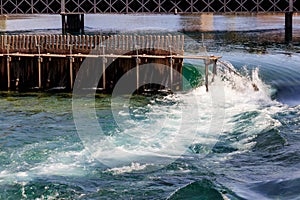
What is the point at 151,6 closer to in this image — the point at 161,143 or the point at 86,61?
the point at 86,61

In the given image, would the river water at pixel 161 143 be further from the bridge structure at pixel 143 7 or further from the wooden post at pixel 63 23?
the wooden post at pixel 63 23

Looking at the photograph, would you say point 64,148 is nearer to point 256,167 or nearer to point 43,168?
point 43,168

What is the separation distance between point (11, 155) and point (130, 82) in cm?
1401

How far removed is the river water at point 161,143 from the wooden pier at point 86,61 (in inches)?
58.6

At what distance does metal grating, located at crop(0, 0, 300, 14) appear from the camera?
87.3 m

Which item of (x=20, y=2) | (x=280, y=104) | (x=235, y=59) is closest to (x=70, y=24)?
(x=20, y=2)

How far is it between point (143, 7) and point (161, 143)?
64.6 m

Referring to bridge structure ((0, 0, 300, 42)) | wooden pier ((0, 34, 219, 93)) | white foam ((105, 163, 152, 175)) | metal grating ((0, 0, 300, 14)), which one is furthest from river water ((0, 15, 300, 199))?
metal grating ((0, 0, 300, 14))

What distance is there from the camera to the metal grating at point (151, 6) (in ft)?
286

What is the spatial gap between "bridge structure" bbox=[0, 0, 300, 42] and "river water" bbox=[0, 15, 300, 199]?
45.1 meters

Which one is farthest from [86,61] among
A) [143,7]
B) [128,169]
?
[143,7]

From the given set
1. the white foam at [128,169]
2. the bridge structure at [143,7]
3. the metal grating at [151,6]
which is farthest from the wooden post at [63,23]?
the white foam at [128,169]

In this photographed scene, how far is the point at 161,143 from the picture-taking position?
26875 millimetres

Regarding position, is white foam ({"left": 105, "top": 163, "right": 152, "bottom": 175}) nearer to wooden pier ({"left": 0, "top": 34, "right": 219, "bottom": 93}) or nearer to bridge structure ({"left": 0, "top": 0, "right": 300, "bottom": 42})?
wooden pier ({"left": 0, "top": 34, "right": 219, "bottom": 93})
